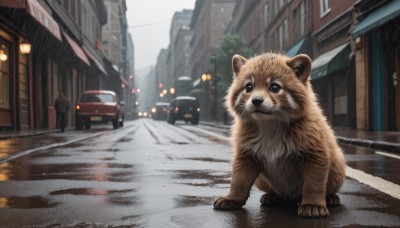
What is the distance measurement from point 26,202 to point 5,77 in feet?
60.1

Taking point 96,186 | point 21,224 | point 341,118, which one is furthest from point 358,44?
point 21,224

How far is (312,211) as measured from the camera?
3.29 meters

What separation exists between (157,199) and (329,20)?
21.8 metres

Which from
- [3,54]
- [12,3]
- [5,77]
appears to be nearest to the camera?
[12,3]

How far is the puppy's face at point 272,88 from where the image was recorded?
10.7ft

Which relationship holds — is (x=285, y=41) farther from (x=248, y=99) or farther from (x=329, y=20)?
(x=248, y=99)

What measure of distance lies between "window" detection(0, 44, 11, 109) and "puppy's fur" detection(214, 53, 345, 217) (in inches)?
730

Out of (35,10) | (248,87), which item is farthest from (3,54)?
(248,87)

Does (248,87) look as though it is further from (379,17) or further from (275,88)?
A: (379,17)

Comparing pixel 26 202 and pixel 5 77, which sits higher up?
pixel 5 77

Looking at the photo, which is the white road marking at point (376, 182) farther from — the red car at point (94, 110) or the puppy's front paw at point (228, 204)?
the red car at point (94, 110)

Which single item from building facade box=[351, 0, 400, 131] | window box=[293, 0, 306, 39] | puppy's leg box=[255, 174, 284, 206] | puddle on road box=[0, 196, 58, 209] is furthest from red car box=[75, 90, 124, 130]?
puppy's leg box=[255, 174, 284, 206]

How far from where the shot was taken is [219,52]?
4572 cm

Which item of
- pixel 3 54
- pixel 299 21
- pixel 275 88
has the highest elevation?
pixel 299 21
